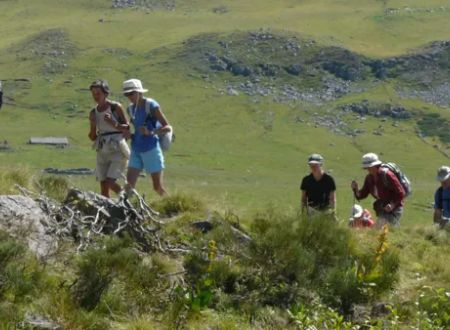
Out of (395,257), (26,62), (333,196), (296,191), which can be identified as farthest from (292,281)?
(26,62)

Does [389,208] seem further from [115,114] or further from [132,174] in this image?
[115,114]

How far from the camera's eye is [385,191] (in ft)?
39.9

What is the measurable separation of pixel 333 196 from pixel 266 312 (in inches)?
186

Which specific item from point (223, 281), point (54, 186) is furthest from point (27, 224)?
point (54, 186)

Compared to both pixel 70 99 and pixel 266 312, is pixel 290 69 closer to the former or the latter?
pixel 70 99

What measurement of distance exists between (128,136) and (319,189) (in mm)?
3033

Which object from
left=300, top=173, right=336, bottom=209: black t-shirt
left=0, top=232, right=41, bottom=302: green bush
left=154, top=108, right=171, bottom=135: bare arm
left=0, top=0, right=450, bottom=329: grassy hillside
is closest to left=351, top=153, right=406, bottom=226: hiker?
left=300, top=173, right=336, bottom=209: black t-shirt

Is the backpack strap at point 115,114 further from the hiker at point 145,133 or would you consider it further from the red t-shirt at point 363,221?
the red t-shirt at point 363,221

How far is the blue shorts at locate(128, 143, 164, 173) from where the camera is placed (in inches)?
451

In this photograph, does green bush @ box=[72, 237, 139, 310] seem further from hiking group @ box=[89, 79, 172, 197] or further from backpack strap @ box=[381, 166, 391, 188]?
backpack strap @ box=[381, 166, 391, 188]

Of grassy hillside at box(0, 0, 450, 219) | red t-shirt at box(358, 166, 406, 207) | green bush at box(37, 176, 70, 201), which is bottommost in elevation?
grassy hillside at box(0, 0, 450, 219)

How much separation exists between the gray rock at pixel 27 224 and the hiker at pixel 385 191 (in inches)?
229

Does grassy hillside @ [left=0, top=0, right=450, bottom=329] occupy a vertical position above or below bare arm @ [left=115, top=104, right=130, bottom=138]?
below

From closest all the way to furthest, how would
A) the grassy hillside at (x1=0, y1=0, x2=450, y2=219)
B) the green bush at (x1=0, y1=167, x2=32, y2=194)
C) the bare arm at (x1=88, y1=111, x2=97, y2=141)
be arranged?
the green bush at (x1=0, y1=167, x2=32, y2=194) → the bare arm at (x1=88, y1=111, x2=97, y2=141) → the grassy hillside at (x1=0, y1=0, x2=450, y2=219)
